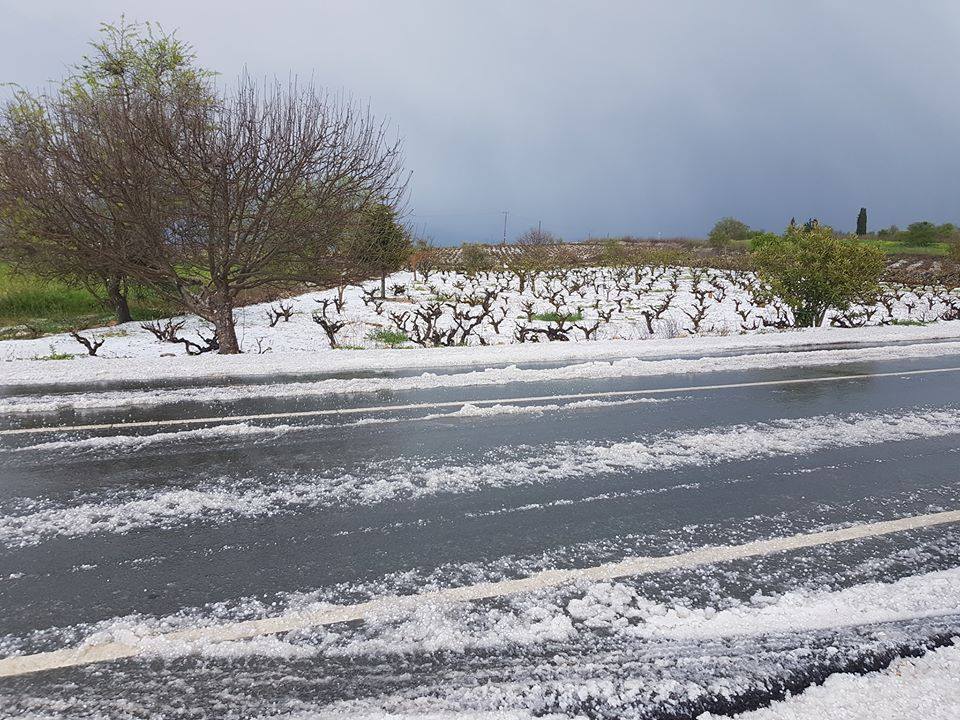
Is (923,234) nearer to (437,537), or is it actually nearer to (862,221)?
(862,221)

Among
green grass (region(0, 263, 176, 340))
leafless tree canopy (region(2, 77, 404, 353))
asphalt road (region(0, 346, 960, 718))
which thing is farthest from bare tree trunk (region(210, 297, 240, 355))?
green grass (region(0, 263, 176, 340))

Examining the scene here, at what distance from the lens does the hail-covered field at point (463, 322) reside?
15531 millimetres

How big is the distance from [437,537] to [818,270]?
639 inches

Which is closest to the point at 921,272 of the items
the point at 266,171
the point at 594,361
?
the point at 594,361

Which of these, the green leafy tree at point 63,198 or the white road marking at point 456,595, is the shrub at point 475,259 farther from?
the white road marking at point 456,595

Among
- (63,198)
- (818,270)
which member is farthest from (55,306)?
(818,270)

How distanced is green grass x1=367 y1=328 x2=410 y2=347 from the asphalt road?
415 inches

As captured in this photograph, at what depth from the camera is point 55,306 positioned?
75.5ft

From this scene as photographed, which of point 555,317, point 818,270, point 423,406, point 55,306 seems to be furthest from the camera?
point 55,306

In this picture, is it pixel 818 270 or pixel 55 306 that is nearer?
pixel 818 270

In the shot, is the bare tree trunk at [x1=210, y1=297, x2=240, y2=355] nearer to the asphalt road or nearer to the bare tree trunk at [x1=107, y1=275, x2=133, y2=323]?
the asphalt road

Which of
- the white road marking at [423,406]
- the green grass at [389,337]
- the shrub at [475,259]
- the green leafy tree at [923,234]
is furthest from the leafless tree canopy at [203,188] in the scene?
the green leafy tree at [923,234]

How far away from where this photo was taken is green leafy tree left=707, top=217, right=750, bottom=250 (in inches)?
3204

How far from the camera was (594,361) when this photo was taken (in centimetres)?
982
